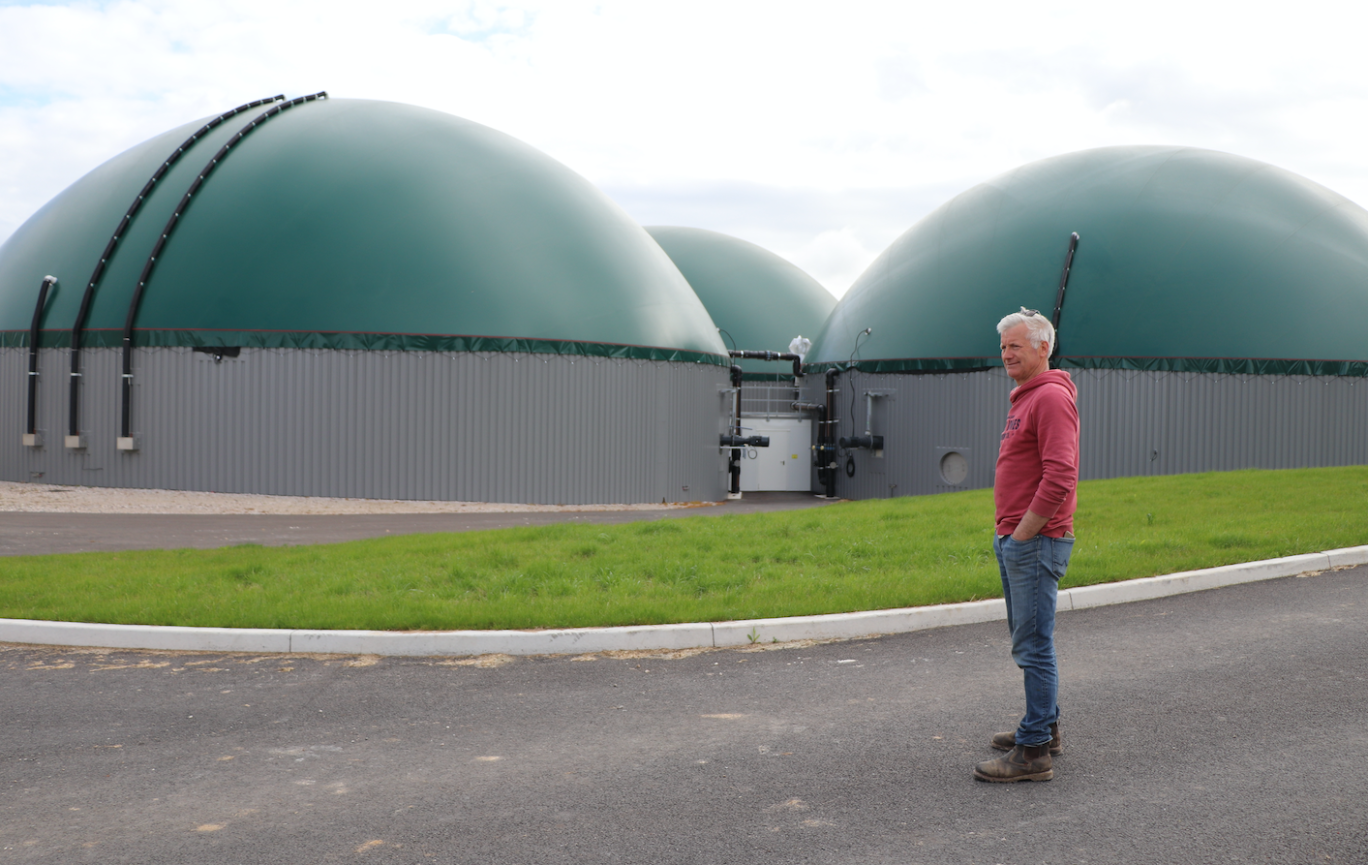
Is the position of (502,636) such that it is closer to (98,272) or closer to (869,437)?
(98,272)

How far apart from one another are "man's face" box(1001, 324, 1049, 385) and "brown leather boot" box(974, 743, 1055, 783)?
1764mm

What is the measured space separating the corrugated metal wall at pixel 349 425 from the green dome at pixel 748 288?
596 inches

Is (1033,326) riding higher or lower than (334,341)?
lower

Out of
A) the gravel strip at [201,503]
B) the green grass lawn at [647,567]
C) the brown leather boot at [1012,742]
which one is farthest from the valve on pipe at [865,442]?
the brown leather boot at [1012,742]

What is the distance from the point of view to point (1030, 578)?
475 centimetres

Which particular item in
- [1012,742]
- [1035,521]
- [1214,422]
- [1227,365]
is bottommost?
[1012,742]

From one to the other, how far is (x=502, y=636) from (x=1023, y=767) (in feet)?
13.4

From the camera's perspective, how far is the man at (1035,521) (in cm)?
463

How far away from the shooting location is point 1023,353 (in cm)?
486

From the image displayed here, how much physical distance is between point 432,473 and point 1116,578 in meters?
14.6

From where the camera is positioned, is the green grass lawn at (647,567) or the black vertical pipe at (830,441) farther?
the black vertical pipe at (830,441)

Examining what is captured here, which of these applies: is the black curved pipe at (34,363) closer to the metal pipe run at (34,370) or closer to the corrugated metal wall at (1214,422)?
the metal pipe run at (34,370)

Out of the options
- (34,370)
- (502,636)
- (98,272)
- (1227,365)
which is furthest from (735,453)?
(502,636)

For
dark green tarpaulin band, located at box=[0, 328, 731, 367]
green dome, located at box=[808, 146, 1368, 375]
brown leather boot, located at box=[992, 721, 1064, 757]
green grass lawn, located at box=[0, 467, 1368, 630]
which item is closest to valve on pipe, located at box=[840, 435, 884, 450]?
green dome, located at box=[808, 146, 1368, 375]
